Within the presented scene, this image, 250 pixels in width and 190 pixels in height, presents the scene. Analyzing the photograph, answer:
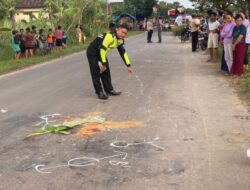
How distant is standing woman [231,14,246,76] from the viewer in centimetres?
1234

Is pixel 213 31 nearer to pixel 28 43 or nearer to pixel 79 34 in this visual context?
pixel 28 43

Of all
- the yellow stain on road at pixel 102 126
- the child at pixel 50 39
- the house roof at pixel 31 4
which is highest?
the house roof at pixel 31 4

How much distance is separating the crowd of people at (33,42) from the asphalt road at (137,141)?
32.9ft

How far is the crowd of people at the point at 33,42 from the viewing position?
71.1 ft

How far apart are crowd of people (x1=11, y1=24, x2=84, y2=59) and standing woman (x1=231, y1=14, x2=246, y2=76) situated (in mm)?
11355

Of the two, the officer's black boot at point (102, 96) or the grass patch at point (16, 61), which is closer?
the officer's black boot at point (102, 96)

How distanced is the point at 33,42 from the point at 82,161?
57.0ft

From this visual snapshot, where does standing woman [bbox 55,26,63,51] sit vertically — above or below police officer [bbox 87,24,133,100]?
below

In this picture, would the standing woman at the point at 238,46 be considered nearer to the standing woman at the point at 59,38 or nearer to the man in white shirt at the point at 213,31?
the man in white shirt at the point at 213,31

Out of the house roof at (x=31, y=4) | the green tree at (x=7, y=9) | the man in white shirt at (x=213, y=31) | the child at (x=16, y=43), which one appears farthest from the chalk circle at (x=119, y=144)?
the house roof at (x=31, y=4)

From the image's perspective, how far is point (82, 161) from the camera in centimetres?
574

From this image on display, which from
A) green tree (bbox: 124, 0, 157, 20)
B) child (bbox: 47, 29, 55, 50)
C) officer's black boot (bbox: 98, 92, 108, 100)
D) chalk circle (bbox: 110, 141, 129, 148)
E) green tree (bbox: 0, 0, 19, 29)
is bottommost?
green tree (bbox: 124, 0, 157, 20)

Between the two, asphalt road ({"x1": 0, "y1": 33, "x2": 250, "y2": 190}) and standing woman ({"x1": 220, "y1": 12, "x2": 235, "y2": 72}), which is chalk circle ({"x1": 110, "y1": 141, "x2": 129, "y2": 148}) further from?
standing woman ({"x1": 220, "y1": 12, "x2": 235, "y2": 72})

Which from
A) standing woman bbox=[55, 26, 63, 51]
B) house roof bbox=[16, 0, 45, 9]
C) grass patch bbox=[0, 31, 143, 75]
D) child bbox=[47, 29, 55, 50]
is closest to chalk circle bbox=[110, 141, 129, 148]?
grass patch bbox=[0, 31, 143, 75]
